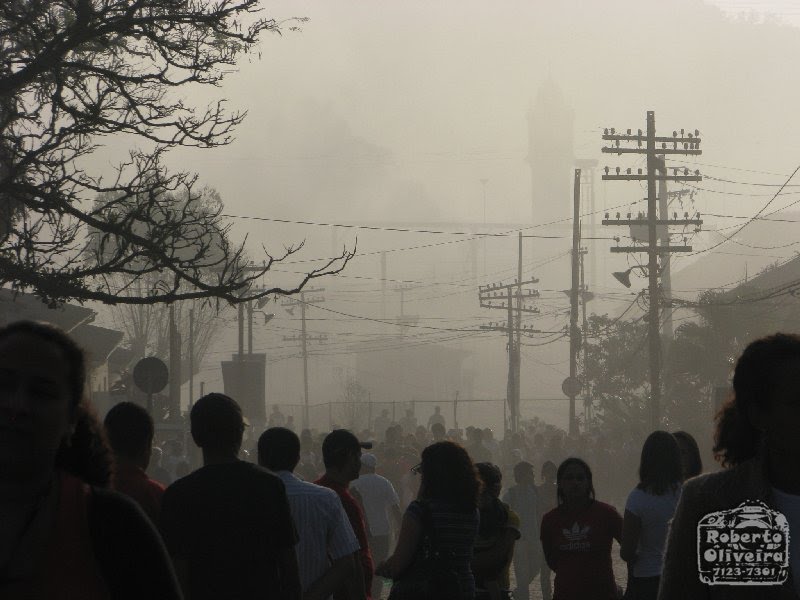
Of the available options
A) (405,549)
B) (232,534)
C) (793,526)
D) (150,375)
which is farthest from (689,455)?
(150,375)

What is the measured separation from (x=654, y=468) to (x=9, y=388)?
555 centimetres

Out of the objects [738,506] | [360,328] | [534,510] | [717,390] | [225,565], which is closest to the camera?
[738,506]

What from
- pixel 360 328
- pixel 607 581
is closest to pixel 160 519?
pixel 607 581

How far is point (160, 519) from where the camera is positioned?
19.2 feet

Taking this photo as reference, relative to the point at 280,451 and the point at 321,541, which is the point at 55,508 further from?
the point at 280,451

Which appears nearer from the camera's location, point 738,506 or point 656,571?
point 738,506

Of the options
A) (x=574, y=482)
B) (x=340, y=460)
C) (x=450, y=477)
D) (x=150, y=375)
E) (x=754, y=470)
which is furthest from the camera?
(x=150, y=375)

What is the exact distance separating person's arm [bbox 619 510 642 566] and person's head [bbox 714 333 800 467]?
14.1 feet

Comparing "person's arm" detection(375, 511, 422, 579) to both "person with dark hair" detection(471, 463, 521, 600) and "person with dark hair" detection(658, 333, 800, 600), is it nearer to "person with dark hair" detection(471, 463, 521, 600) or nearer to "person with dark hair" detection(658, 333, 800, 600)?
"person with dark hair" detection(471, 463, 521, 600)

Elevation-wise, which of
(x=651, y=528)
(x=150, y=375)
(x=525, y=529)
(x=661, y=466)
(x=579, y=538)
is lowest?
(x=525, y=529)

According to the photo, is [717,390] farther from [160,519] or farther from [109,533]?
[109,533]

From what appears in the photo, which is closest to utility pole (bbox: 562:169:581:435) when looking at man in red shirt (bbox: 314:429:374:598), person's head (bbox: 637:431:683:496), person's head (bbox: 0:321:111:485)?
man in red shirt (bbox: 314:429:374:598)

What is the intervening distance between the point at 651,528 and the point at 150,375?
12.9 meters

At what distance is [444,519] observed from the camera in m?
7.03
